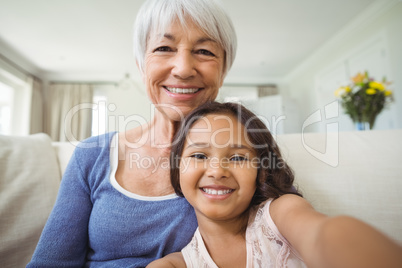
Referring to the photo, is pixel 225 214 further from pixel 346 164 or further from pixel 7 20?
pixel 7 20

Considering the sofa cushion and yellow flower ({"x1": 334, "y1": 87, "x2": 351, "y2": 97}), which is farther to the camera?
yellow flower ({"x1": 334, "y1": 87, "x2": 351, "y2": 97})

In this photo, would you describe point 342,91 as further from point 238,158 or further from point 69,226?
point 69,226

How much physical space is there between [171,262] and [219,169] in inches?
12.3

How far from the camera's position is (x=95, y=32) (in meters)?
4.30

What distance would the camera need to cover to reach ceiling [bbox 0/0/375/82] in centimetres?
358

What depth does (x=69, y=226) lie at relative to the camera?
0.76 meters

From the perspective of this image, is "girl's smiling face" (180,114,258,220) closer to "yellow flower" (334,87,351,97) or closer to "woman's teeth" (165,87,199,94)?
"woman's teeth" (165,87,199,94)

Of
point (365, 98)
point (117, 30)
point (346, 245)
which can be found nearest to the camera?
point (346, 245)

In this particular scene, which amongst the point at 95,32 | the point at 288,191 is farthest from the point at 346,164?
the point at 95,32

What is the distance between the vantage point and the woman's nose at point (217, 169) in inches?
26.8

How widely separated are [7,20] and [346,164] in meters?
5.29

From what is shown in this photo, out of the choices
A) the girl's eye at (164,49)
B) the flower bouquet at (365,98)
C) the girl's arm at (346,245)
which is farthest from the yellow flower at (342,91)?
the girl's arm at (346,245)

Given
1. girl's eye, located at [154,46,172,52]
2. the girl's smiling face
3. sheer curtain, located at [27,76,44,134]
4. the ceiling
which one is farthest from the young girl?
sheer curtain, located at [27,76,44,134]

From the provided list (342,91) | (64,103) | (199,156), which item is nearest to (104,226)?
(199,156)
